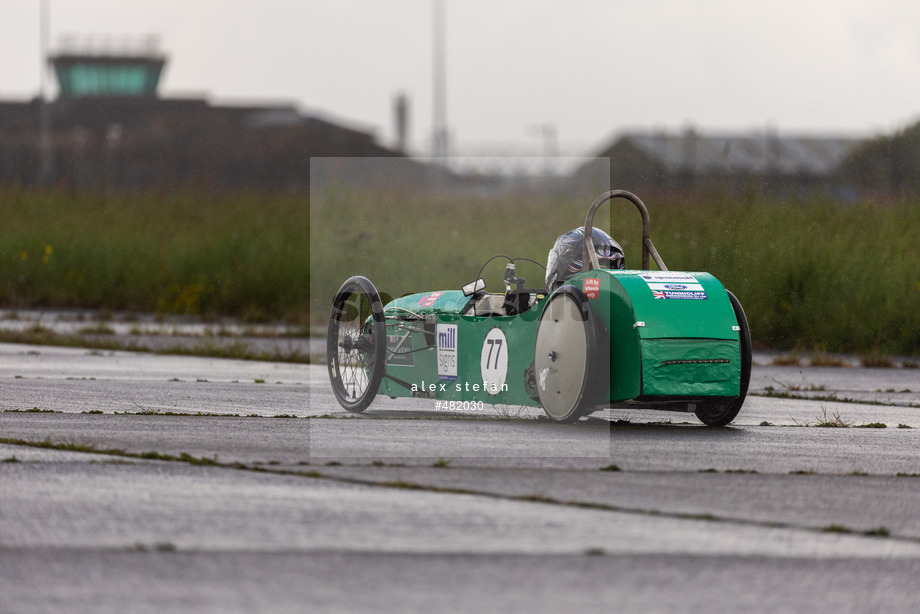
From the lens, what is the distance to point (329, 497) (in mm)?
7504

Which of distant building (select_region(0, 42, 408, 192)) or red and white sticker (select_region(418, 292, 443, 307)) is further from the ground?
distant building (select_region(0, 42, 408, 192))

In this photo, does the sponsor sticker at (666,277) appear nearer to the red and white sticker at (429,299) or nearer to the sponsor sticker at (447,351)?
the sponsor sticker at (447,351)

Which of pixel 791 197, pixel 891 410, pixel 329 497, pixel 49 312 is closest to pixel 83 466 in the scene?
pixel 329 497

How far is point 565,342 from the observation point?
10484 millimetres

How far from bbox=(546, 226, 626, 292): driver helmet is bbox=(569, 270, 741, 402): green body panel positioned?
0.66 m

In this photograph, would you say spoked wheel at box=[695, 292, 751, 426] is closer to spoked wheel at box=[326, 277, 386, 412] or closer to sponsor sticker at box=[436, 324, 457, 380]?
sponsor sticker at box=[436, 324, 457, 380]

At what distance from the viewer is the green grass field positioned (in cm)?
1630

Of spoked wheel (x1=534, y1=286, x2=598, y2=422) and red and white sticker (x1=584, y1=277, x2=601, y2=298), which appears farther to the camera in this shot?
red and white sticker (x1=584, y1=277, x2=601, y2=298)

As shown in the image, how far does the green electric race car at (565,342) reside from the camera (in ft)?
33.9

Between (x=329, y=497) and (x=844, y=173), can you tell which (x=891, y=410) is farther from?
(x=844, y=173)

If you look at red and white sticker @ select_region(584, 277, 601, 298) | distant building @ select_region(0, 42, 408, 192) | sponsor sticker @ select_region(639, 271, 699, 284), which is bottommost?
red and white sticker @ select_region(584, 277, 601, 298)

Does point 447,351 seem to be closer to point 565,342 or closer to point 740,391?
point 565,342

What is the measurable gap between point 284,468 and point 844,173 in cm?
2261

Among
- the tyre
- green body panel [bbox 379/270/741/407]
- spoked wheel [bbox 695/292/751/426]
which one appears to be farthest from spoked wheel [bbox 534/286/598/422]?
spoked wheel [bbox 695/292/751/426]
